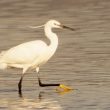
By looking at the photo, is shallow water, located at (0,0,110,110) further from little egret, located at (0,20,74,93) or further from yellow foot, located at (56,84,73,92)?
little egret, located at (0,20,74,93)

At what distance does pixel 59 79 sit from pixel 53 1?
9637 mm

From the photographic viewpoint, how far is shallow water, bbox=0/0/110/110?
504 inches

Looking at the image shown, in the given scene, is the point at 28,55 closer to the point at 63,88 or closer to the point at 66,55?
the point at 63,88

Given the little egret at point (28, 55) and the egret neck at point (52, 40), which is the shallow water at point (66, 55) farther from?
the egret neck at point (52, 40)

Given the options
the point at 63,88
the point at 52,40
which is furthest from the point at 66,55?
the point at 63,88

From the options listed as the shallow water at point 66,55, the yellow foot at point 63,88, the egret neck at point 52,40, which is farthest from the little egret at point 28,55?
the yellow foot at point 63,88

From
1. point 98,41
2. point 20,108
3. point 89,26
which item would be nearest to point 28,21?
point 89,26

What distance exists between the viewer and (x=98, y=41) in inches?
714

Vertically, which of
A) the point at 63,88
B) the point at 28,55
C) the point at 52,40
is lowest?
the point at 63,88

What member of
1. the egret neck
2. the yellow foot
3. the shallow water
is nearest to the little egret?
the egret neck

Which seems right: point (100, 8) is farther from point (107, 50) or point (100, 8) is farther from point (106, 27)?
point (107, 50)

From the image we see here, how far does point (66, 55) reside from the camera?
55.0ft

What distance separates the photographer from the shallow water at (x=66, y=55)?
1281 centimetres

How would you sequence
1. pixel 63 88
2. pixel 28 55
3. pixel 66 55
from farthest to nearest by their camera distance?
1. pixel 66 55
2. pixel 28 55
3. pixel 63 88
